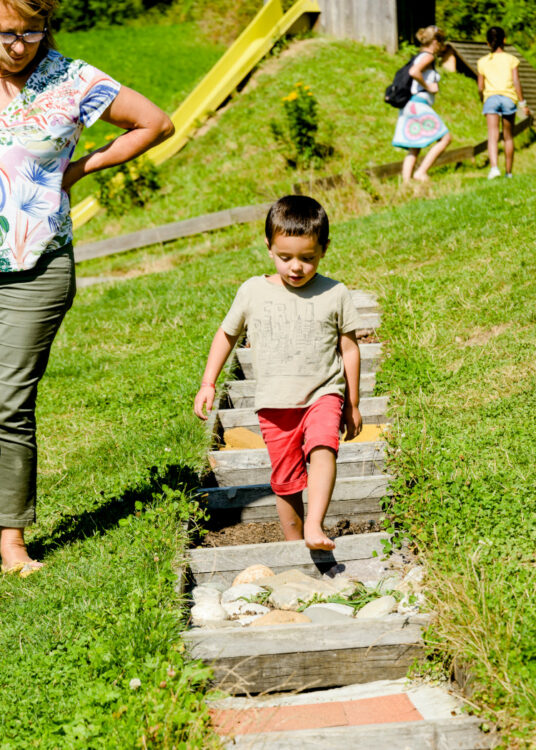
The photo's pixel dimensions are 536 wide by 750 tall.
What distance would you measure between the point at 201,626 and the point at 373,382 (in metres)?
3.02

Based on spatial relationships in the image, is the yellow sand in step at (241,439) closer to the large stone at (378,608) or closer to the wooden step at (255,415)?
the wooden step at (255,415)

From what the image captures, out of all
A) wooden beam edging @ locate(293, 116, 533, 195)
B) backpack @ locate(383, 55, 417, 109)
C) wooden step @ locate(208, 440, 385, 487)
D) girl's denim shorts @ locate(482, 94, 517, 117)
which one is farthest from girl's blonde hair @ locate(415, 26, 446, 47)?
wooden step @ locate(208, 440, 385, 487)

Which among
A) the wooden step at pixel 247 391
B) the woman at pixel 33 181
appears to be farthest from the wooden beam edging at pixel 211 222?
the woman at pixel 33 181

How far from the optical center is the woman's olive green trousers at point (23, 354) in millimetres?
3967

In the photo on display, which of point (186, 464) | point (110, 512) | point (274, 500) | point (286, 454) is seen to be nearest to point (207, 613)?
point (286, 454)

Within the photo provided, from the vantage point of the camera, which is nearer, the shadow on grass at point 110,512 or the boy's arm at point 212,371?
the boy's arm at point 212,371

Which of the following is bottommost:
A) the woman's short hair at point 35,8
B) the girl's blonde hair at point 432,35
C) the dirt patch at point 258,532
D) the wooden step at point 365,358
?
the dirt patch at point 258,532

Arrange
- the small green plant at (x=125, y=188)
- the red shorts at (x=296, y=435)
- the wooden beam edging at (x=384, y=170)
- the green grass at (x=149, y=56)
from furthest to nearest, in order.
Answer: the green grass at (x=149, y=56)
the small green plant at (x=125, y=188)
the wooden beam edging at (x=384, y=170)
the red shorts at (x=296, y=435)

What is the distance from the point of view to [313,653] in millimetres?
3277

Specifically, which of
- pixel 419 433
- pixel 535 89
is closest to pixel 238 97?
pixel 535 89

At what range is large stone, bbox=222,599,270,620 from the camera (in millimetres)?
3812

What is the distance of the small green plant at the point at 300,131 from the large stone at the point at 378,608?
12.9 metres

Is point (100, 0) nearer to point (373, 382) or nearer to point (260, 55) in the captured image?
point (260, 55)

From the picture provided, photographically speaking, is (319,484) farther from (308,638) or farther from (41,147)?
(41,147)
